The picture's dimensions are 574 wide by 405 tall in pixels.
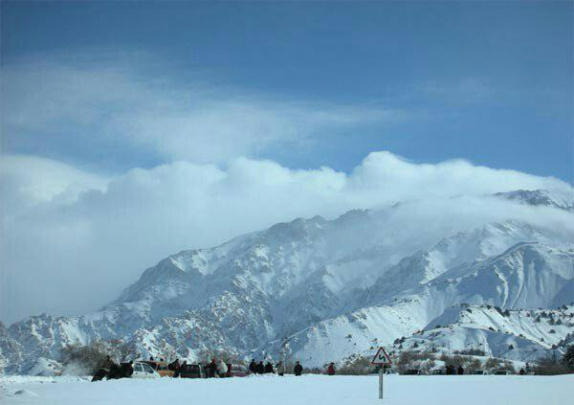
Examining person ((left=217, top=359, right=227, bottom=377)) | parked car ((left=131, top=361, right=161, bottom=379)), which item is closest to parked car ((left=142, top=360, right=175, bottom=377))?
person ((left=217, top=359, right=227, bottom=377))

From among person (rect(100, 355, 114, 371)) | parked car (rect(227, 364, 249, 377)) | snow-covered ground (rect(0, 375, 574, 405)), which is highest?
person (rect(100, 355, 114, 371))

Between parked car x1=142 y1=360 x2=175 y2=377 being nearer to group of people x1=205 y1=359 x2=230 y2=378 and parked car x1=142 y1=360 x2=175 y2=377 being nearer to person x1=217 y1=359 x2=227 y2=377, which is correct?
group of people x1=205 y1=359 x2=230 y2=378

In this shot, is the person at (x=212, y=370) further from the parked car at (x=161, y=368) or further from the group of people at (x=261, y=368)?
the group of people at (x=261, y=368)

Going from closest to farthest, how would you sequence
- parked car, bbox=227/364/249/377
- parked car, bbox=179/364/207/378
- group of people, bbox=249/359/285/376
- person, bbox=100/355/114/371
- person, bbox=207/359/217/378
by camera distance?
person, bbox=100/355/114/371 → parked car, bbox=179/364/207/378 → person, bbox=207/359/217/378 → parked car, bbox=227/364/249/377 → group of people, bbox=249/359/285/376

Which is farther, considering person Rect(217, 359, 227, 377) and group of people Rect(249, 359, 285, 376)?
group of people Rect(249, 359, 285, 376)

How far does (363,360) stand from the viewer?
176250 mm

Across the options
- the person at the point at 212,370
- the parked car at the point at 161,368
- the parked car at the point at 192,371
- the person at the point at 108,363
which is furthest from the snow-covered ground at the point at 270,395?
the parked car at the point at 161,368

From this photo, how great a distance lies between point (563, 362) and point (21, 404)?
11336 centimetres

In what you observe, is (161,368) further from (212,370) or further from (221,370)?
(212,370)

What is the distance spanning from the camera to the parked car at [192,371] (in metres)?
52.3

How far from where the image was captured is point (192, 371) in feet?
173

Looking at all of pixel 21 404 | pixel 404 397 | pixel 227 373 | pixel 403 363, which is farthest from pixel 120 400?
pixel 403 363

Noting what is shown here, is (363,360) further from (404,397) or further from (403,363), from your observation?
(404,397)

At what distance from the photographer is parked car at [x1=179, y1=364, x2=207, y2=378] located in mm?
52312
